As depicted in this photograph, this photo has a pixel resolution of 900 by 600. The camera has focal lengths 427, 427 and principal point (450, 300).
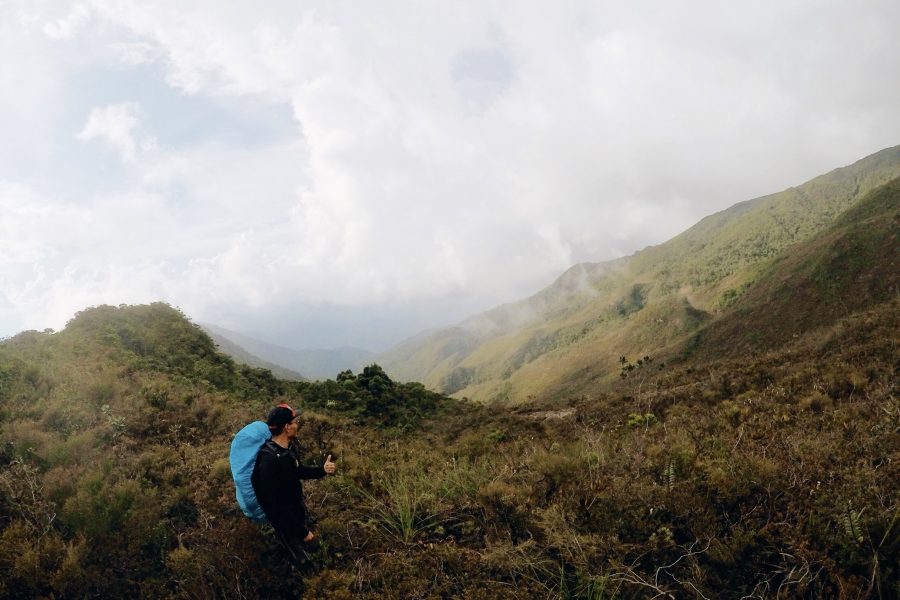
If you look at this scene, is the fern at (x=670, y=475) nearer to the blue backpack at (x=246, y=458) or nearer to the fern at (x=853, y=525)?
the fern at (x=853, y=525)

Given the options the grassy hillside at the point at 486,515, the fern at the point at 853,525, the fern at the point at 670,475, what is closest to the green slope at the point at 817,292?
the grassy hillside at the point at 486,515

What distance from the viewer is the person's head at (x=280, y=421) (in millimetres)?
4801

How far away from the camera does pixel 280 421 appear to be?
190 inches

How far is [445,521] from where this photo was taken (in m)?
5.24

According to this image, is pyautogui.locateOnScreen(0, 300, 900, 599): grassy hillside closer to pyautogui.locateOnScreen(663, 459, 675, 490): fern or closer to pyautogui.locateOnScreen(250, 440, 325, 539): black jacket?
pyautogui.locateOnScreen(663, 459, 675, 490): fern

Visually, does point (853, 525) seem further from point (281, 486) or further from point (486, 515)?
point (281, 486)

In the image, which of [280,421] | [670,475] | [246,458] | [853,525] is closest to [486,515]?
[670,475]

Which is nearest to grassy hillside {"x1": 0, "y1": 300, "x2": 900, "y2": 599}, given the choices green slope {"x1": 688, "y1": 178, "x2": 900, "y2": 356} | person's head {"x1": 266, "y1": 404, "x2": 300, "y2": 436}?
person's head {"x1": 266, "y1": 404, "x2": 300, "y2": 436}

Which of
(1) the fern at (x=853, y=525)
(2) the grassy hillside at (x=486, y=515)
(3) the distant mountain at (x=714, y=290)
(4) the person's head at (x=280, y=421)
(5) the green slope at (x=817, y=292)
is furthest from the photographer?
(3) the distant mountain at (x=714, y=290)

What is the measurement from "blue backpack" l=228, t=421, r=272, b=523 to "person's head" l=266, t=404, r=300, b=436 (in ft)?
0.32

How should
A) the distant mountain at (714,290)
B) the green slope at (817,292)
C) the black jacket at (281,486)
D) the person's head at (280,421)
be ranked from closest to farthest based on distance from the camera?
the black jacket at (281,486)
the person's head at (280,421)
the green slope at (817,292)
the distant mountain at (714,290)

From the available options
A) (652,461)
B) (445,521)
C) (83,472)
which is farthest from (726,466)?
(83,472)

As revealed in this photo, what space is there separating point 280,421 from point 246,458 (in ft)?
1.63

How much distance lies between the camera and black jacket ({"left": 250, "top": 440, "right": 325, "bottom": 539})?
4559 mm
